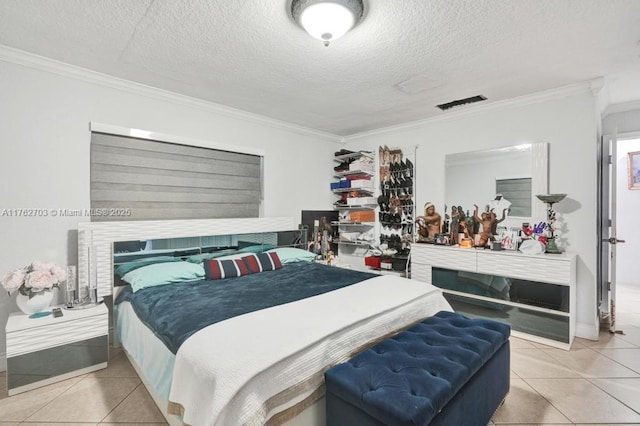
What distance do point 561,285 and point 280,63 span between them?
3.27 meters

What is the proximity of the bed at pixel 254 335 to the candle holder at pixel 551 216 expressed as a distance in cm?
148

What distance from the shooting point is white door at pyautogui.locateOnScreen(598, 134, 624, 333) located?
323 cm

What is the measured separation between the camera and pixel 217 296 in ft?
7.50

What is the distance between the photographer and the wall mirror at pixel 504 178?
131 inches

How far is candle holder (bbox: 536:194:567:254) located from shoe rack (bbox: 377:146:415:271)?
160 cm

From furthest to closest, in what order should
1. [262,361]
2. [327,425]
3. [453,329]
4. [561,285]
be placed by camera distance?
1. [561,285]
2. [453,329]
3. [327,425]
4. [262,361]

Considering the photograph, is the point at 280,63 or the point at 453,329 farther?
the point at 280,63

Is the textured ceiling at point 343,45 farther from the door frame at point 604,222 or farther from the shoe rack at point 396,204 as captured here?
the shoe rack at point 396,204

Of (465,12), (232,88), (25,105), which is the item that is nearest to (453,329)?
(465,12)

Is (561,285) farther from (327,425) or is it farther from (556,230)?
(327,425)

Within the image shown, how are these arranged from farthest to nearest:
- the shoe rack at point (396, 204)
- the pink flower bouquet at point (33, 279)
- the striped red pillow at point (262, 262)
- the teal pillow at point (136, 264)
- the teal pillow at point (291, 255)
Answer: the shoe rack at point (396, 204), the teal pillow at point (291, 255), the striped red pillow at point (262, 262), the teal pillow at point (136, 264), the pink flower bouquet at point (33, 279)

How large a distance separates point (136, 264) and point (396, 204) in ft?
11.1

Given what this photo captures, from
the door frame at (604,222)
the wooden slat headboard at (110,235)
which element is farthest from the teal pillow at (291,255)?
the door frame at (604,222)

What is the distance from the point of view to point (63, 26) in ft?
6.88
